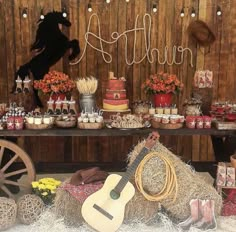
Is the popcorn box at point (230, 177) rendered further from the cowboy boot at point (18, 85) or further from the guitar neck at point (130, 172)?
the cowboy boot at point (18, 85)

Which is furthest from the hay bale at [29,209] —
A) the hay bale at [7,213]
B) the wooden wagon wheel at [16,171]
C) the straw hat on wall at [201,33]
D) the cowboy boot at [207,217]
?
the straw hat on wall at [201,33]

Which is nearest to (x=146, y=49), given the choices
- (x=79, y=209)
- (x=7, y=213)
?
(x=79, y=209)

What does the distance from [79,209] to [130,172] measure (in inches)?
21.0

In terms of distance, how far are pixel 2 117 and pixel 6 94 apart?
3.73 feet

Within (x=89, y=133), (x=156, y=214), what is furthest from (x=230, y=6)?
(x=156, y=214)

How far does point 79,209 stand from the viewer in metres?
3.33

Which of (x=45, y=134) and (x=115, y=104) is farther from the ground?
(x=115, y=104)

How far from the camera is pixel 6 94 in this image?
17.3 feet

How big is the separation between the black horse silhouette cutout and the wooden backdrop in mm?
75

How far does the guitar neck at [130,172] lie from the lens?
3.27 metres

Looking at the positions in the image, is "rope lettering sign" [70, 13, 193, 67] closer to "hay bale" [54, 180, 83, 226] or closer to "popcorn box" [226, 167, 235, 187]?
"popcorn box" [226, 167, 235, 187]

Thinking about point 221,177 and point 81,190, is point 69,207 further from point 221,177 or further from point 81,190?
point 221,177

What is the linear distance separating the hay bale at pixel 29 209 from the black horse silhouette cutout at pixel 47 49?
6.61 feet

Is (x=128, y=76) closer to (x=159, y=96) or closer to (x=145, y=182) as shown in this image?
(x=159, y=96)
